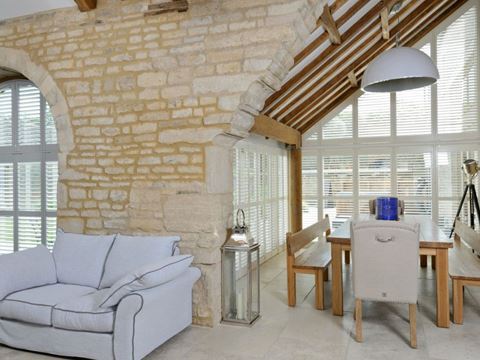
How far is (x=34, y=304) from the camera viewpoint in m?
2.95

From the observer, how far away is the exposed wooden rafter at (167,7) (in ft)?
12.1

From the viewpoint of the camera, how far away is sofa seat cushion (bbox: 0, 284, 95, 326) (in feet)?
9.54

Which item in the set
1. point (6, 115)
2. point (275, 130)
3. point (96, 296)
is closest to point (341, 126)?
point (275, 130)

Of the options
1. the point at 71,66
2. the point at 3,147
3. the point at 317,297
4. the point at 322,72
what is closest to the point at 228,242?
the point at 317,297

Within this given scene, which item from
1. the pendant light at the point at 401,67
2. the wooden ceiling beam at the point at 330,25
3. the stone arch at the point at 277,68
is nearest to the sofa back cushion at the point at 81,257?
the stone arch at the point at 277,68

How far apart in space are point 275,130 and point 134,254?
10.3ft

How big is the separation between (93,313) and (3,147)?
347cm

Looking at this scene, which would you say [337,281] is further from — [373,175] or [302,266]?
[373,175]

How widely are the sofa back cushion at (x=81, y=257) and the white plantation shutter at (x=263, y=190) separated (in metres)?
1.91

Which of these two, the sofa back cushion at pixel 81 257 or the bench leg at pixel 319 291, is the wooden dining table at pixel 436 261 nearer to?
the bench leg at pixel 319 291

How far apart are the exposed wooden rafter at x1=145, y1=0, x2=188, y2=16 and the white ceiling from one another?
96cm

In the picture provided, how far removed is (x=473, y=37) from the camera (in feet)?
22.1

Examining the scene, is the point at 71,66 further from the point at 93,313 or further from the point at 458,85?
the point at 458,85

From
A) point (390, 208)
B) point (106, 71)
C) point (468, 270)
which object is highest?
point (106, 71)
